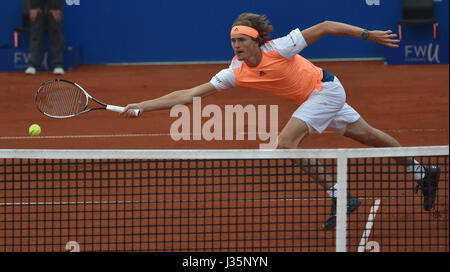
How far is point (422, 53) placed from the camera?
11914 mm

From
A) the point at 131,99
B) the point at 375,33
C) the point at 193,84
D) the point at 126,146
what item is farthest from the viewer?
the point at 193,84

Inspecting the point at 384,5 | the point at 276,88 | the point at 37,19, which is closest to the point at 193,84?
the point at 37,19

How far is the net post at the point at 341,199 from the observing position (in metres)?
4.00

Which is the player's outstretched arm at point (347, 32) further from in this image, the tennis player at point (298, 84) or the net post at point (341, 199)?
the net post at point (341, 199)

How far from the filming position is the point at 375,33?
4.95 metres

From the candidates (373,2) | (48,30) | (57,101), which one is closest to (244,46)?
(57,101)

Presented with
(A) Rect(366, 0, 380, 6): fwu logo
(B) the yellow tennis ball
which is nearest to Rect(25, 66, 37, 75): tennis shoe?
(B) the yellow tennis ball

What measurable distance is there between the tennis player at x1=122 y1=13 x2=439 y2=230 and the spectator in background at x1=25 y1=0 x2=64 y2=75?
255 inches

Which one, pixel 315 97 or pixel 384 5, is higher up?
pixel 384 5

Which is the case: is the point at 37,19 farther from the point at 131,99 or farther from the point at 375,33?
the point at 375,33

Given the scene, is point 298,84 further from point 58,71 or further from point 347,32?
point 58,71

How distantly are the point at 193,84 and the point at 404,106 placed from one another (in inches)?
117

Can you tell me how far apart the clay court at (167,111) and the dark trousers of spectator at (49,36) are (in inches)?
9.1
